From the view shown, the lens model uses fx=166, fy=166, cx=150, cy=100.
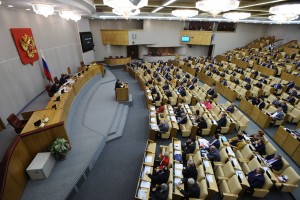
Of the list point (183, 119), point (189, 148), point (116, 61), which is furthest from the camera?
point (116, 61)

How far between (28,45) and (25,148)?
5.12m

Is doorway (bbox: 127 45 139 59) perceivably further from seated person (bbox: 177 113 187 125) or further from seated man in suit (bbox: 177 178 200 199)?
seated man in suit (bbox: 177 178 200 199)

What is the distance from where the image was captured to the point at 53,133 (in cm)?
485

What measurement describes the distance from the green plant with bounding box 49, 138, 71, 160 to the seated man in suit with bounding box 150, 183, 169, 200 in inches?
109

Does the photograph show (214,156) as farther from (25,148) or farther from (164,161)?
(25,148)

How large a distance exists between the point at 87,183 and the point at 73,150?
118 centimetres

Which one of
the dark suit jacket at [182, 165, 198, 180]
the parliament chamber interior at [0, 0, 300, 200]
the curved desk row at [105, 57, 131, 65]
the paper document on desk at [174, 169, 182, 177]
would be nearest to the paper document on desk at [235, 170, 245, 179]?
the parliament chamber interior at [0, 0, 300, 200]

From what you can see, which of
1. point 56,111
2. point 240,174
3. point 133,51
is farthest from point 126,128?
point 133,51

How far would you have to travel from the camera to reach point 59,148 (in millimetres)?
4703

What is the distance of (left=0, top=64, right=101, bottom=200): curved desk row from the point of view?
11.6 ft

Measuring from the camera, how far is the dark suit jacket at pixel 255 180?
4.27 m

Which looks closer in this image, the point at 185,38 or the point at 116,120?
the point at 116,120

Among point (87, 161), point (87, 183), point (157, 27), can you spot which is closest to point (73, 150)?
point (87, 161)

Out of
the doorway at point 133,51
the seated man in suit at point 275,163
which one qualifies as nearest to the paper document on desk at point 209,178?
the seated man in suit at point 275,163
